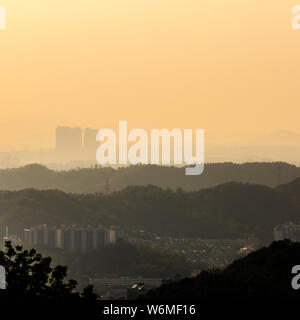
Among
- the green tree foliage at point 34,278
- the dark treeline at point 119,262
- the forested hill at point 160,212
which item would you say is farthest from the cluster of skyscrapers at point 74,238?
the green tree foliage at point 34,278

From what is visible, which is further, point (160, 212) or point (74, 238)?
point (160, 212)

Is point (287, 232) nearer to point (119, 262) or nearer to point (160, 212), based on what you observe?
point (119, 262)

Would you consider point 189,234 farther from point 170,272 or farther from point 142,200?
point 170,272

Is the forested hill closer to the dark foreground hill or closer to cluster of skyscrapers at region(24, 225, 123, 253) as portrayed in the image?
cluster of skyscrapers at region(24, 225, 123, 253)

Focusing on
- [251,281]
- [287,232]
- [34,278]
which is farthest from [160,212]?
[34,278]

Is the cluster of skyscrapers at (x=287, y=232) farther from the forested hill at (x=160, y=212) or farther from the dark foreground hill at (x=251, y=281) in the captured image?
the dark foreground hill at (x=251, y=281)
